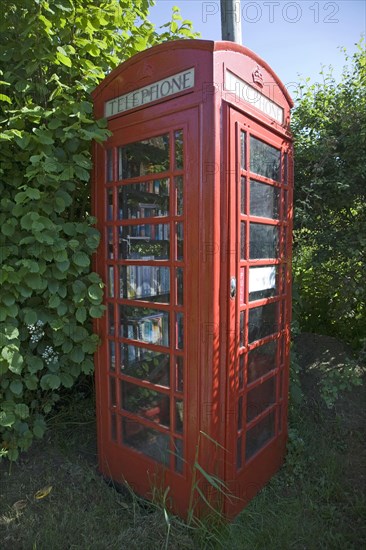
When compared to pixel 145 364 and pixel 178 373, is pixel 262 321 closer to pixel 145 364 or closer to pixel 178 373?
pixel 178 373

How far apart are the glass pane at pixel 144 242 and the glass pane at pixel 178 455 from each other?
1.10 metres

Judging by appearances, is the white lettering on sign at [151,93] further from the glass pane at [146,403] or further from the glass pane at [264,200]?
the glass pane at [146,403]

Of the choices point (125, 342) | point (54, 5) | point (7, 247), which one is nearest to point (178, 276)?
point (125, 342)

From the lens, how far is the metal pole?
2896mm

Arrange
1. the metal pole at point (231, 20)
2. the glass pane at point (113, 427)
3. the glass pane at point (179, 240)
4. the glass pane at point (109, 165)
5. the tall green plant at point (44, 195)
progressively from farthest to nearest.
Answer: the metal pole at point (231, 20), the glass pane at point (113, 427), the glass pane at point (109, 165), the tall green plant at point (44, 195), the glass pane at point (179, 240)

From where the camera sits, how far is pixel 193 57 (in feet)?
6.61

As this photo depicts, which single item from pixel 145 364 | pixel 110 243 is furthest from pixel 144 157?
pixel 145 364

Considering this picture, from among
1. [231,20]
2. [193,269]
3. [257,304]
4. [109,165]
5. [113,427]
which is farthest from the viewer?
[231,20]

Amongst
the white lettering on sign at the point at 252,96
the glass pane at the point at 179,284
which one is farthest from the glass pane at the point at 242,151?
the glass pane at the point at 179,284

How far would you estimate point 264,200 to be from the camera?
247cm

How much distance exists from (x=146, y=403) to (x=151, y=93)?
6.28ft

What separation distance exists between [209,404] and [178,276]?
2.41ft

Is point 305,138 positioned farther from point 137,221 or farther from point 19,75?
point 19,75

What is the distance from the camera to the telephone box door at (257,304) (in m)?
2.14
